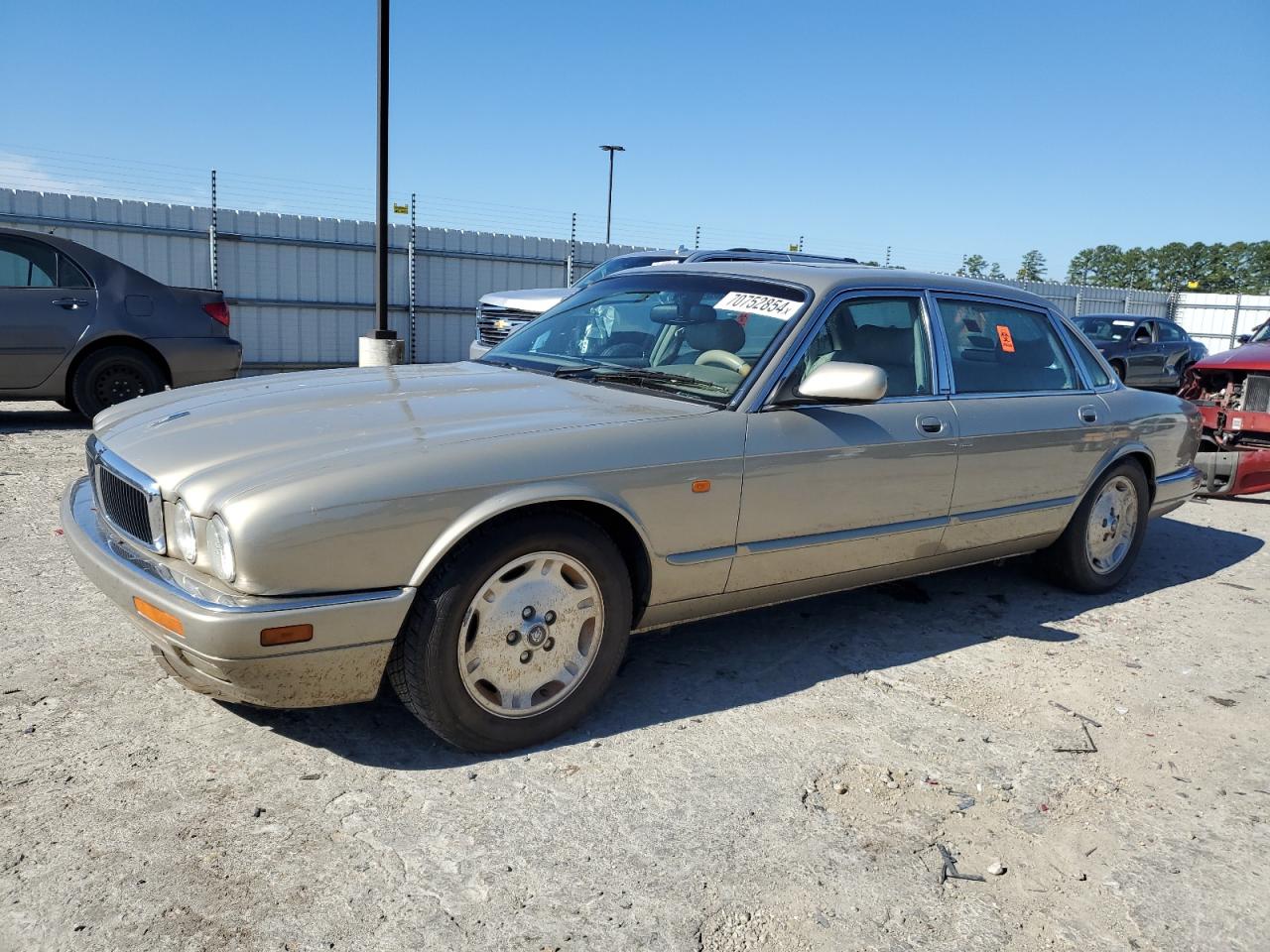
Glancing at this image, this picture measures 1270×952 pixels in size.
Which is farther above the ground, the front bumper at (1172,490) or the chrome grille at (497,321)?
the chrome grille at (497,321)

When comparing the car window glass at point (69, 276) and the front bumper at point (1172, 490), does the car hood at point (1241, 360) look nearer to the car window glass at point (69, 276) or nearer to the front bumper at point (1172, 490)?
the front bumper at point (1172, 490)

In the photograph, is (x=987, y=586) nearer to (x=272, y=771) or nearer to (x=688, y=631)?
(x=688, y=631)

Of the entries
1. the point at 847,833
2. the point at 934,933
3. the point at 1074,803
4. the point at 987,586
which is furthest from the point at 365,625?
the point at 987,586

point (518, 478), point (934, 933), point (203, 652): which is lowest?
point (934, 933)

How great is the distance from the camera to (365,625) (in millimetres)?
2730

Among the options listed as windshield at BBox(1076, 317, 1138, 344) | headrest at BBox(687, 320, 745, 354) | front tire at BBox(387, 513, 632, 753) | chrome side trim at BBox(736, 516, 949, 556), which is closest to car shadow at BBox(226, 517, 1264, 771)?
front tire at BBox(387, 513, 632, 753)

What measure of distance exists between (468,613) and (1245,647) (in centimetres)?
359

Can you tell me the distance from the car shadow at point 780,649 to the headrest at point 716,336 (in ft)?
3.96

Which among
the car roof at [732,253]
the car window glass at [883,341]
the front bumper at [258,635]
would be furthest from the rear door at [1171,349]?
the front bumper at [258,635]

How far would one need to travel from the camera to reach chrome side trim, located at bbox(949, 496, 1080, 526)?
4.25 m

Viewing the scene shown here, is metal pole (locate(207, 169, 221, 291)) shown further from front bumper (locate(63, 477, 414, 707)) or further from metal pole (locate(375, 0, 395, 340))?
front bumper (locate(63, 477, 414, 707))

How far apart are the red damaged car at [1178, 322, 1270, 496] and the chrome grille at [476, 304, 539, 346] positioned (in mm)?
6737

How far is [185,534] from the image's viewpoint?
107 inches

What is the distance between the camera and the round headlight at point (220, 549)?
259 centimetres
